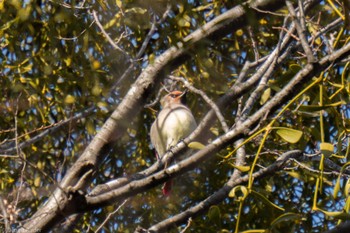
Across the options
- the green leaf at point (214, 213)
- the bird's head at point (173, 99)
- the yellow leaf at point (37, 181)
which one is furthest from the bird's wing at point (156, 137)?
the green leaf at point (214, 213)

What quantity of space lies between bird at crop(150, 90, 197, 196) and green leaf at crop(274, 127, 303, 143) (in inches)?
54.5

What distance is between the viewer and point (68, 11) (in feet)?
7.07

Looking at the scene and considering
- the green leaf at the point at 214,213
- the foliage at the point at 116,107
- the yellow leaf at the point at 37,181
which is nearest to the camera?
the green leaf at the point at 214,213

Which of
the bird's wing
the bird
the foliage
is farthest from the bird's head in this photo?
the bird's wing

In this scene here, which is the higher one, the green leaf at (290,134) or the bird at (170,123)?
the bird at (170,123)

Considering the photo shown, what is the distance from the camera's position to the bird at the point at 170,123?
2877 millimetres

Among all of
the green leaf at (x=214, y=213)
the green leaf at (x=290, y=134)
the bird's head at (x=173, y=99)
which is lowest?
the green leaf at (x=214, y=213)

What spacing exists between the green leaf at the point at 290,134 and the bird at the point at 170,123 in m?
1.38

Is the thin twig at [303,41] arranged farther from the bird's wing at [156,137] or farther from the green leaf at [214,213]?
the bird's wing at [156,137]

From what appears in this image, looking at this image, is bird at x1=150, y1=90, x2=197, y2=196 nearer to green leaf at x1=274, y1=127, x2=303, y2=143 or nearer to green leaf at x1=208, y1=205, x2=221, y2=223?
green leaf at x1=208, y1=205, x2=221, y2=223

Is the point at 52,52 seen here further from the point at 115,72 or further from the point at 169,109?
the point at 169,109

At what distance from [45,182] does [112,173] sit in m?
0.27

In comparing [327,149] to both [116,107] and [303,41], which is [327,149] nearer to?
[303,41]

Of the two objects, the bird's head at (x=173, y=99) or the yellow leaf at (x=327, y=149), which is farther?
the bird's head at (x=173, y=99)
